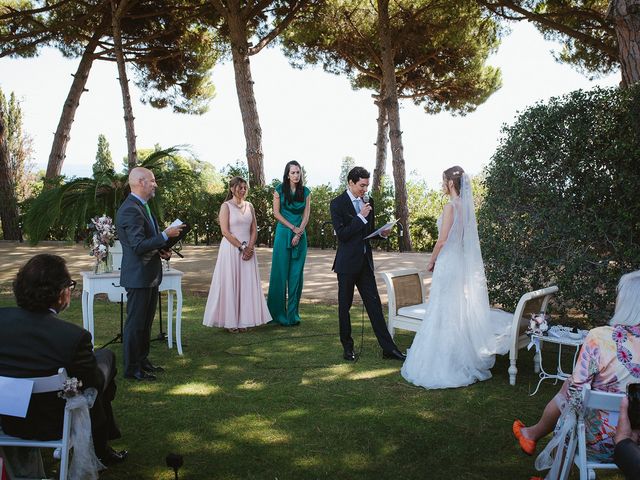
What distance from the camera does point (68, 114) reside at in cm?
1623

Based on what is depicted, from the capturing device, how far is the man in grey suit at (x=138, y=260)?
15.5 feet

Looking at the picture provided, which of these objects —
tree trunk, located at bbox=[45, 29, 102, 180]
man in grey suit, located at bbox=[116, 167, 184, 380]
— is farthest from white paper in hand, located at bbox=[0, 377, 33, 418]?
tree trunk, located at bbox=[45, 29, 102, 180]

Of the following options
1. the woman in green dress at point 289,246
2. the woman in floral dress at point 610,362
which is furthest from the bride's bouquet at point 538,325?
the woman in green dress at point 289,246

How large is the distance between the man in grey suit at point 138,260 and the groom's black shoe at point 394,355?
7.05 ft

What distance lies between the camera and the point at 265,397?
4625 millimetres

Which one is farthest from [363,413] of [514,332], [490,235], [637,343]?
[490,235]

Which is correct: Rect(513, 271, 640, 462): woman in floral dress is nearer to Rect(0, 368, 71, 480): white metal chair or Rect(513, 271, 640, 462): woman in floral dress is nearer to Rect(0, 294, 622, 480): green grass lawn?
Rect(0, 294, 622, 480): green grass lawn

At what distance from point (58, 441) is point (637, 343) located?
278 centimetres

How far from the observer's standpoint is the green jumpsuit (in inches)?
280

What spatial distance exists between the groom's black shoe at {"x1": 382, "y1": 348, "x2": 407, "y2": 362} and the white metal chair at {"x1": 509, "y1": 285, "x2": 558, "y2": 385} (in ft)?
3.46

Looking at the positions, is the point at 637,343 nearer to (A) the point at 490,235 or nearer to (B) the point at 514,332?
(B) the point at 514,332

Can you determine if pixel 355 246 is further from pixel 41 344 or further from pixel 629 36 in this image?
pixel 629 36

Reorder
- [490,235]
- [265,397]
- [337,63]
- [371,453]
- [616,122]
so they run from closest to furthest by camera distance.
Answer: [371,453] < [265,397] < [616,122] < [490,235] < [337,63]

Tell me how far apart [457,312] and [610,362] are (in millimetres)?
2176
